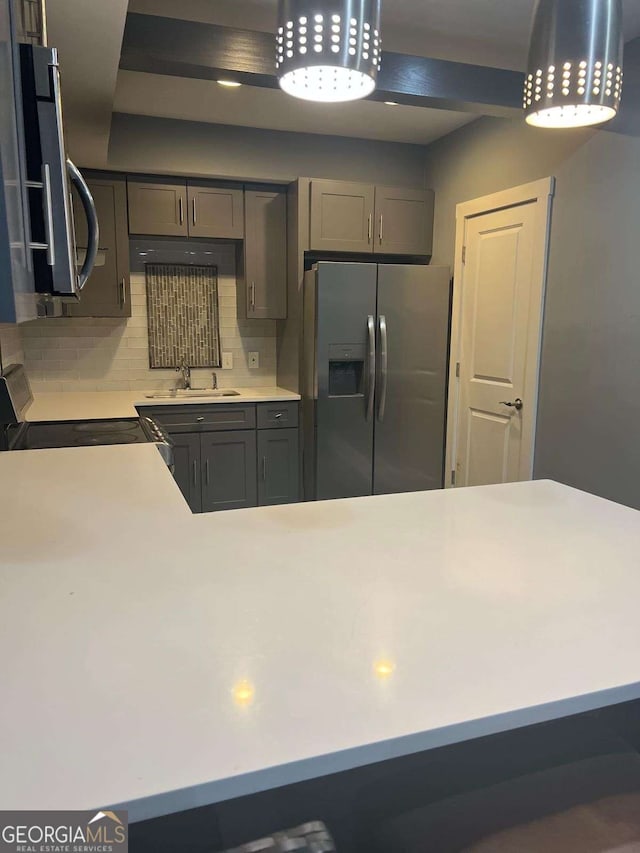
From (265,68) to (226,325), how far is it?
2085 millimetres

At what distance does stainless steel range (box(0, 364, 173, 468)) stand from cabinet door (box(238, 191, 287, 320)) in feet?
4.54

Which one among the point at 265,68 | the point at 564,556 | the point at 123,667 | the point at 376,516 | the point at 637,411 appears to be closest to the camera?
the point at 123,667

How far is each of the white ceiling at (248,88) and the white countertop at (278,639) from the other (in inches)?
59.8

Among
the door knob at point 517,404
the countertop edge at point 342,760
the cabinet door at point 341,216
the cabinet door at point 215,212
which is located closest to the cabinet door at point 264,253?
the cabinet door at point 215,212

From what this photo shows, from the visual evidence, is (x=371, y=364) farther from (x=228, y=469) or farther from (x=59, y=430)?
(x=59, y=430)

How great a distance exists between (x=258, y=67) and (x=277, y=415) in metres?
2.01

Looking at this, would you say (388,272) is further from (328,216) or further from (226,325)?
(226,325)

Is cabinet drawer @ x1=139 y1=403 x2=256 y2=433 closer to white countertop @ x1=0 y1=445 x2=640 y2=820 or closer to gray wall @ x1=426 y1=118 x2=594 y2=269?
gray wall @ x1=426 y1=118 x2=594 y2=269

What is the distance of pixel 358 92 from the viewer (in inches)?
44.6

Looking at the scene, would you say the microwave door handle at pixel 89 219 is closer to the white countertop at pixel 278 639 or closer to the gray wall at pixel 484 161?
the white countertop at pixel 278 639

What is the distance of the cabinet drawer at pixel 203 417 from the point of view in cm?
357

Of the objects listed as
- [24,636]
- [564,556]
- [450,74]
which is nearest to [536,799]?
[564,556]

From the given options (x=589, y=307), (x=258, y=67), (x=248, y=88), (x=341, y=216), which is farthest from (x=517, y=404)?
(x=248, y=88)

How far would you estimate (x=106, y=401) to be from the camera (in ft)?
11.6
